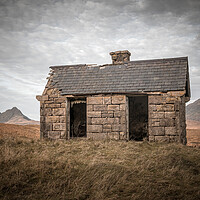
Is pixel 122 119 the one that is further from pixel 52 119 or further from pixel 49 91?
pixel 49 91

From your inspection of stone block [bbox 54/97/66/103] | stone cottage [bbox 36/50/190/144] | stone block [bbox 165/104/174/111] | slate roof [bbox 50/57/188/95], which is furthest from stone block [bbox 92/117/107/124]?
stone block [bbox 165/104/174/111]

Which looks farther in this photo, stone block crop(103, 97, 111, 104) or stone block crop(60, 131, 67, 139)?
stone block crop(60, 131, 67, 139)

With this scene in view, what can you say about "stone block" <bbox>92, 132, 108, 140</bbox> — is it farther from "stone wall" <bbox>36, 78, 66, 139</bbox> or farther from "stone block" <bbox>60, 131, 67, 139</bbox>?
"stone wall" <bbox>36, 78, 66, 139</bbox>

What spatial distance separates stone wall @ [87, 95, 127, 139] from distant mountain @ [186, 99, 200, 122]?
125ft

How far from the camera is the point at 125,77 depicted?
36.5ft

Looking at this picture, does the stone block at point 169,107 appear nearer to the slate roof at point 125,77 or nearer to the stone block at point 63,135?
the slate roof at point 125,77

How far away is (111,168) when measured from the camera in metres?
5.48

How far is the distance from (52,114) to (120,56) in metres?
5.02

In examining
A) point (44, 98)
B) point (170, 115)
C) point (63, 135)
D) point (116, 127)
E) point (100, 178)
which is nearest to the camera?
point (100, 178)

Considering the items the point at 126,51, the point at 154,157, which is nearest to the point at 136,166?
the point at 154,157

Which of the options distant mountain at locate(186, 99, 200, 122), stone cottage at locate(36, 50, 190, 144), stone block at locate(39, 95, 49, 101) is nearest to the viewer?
stone cottage at locate(36, 50, 190, 144)

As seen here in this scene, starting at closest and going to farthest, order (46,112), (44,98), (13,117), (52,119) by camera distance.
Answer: (52,119), (46,112), (44,98), (13,117)

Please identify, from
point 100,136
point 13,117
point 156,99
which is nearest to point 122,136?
point 100,136

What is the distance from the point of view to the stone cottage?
384 inches
